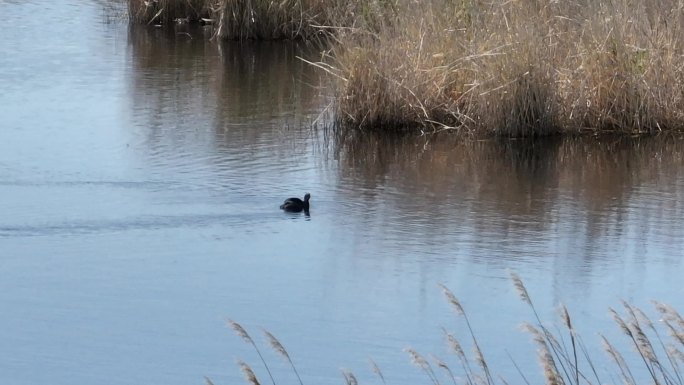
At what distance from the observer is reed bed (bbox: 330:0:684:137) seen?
11.4 metres

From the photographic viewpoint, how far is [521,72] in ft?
36.7

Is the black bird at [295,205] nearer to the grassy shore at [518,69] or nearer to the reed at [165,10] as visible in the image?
the grassy shore at [518,69]

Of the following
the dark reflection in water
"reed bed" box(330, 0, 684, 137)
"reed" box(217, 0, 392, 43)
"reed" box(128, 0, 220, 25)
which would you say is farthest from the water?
"reed" box(128, 0, 220, 25)

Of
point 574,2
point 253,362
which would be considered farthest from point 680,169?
point 253,362

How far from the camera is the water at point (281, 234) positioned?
6457mm

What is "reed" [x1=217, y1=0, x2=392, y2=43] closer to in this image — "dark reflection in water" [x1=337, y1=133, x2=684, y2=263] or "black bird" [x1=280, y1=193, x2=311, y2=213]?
"dark reflection in water" [x1=337, y1=133, x2=684, y2=263]

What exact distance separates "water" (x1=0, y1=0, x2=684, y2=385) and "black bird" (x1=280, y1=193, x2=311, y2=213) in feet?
0.28

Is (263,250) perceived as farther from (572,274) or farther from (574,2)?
(574,2)

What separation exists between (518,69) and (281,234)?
11.4ft

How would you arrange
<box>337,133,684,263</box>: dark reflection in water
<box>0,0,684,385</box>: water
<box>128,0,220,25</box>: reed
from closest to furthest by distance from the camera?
<box>0,0,684,385</box>: water < <box>337,133,684,263</box>: dark reflection in water < <box>128,0,220,25</box>: reed

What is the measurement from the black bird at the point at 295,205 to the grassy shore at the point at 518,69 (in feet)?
8.79

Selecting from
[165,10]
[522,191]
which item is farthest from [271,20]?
[522,191]

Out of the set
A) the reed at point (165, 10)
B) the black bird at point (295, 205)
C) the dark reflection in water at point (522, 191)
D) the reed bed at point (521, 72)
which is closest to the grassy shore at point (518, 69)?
the reed bed at point (521, 72)

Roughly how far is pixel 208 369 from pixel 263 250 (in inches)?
84.3
